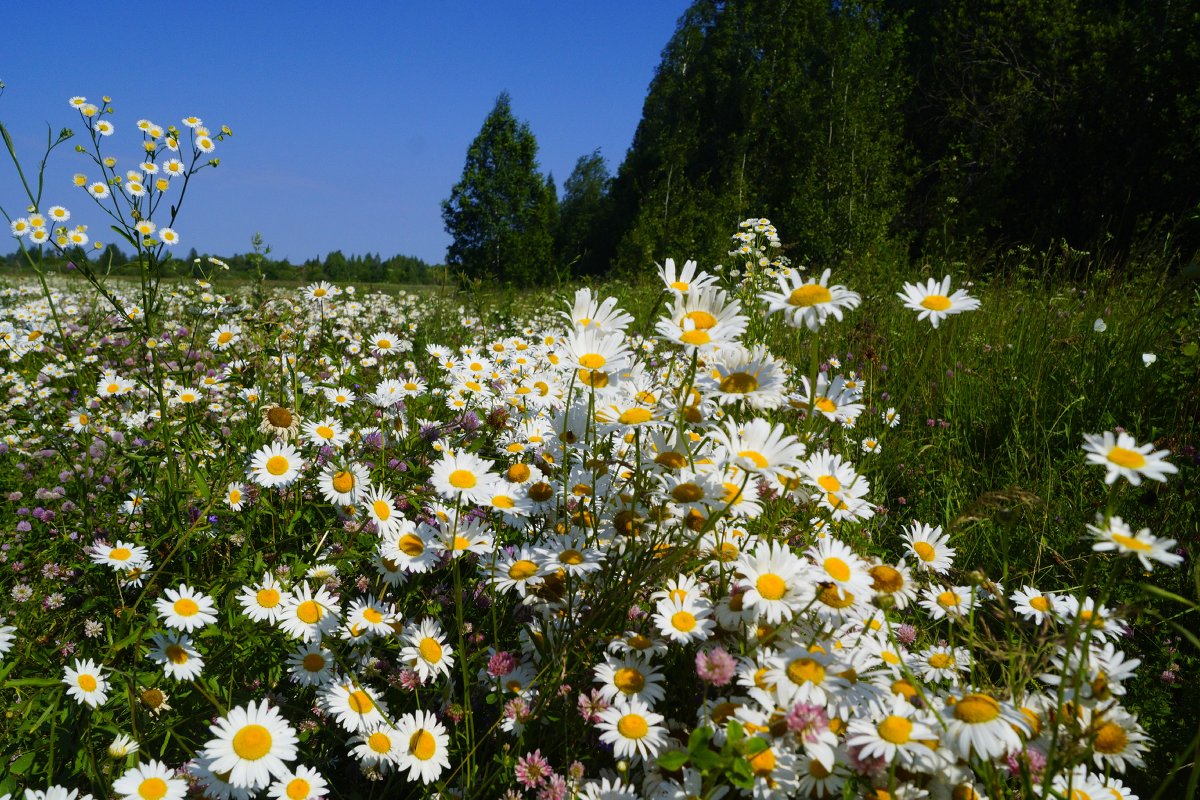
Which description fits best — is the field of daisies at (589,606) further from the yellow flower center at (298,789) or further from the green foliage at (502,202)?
the green foliage at (502,202)

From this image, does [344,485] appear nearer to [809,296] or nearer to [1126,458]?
[809,296]

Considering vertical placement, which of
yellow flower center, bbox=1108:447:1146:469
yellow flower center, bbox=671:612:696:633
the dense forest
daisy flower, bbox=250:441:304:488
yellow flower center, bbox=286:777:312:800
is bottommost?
yellow flower center, bbox=286:777:312:800

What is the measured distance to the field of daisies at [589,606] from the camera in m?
1.03

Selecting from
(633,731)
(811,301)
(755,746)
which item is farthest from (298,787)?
(811,301)

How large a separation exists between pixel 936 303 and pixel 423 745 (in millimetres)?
1311

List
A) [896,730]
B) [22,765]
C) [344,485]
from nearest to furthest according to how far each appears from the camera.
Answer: [896,730] < [22,765] < [344,485]

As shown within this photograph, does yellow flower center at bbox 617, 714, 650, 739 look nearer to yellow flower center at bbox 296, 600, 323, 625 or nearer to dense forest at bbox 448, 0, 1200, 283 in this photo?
yellow flower center at bbox 296, 600, 323, 625

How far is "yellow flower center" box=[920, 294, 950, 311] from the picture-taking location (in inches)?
49.6

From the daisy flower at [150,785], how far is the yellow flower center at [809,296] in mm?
1354

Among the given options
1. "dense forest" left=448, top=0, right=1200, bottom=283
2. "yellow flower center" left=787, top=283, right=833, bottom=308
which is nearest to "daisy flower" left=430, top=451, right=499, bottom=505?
"yellow flower center" left=787, top=283, right=833, bottom=308

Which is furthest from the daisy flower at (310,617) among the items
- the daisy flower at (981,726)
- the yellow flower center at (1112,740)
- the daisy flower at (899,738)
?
the yellow flower center at (1112,740)

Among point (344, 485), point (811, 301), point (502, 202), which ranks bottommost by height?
point (344, 485)

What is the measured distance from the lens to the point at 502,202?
30219 millimetres

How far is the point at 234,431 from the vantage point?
250cm
